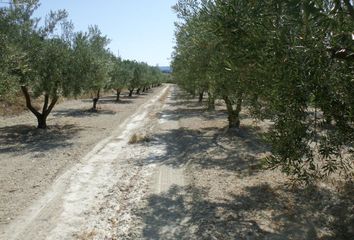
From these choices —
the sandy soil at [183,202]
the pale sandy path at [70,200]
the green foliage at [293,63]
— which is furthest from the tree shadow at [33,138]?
the green foliage at [293,63]

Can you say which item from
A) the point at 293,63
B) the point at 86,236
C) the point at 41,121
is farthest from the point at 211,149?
the point at 293,63

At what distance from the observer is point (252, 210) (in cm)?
1188

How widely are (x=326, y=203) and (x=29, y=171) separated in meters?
11.4

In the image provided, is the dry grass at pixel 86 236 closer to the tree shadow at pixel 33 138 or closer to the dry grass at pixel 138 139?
the tree shadow at pixel 33 138

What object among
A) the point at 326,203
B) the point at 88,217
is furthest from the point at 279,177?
the point at 88,217

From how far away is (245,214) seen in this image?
455 inches

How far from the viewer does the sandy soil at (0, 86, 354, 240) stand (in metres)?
10.4

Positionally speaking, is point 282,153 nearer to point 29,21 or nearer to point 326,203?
point 326,203

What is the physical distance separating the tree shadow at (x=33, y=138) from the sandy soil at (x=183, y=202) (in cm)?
194

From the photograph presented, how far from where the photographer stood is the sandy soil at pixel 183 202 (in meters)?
10.4

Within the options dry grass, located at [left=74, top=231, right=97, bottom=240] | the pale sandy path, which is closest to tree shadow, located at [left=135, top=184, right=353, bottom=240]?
dry grass, located at [left=74, top=231, right=97, bottom=240]

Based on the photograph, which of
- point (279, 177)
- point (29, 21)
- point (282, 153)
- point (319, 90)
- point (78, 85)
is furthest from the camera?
point (78, 85)

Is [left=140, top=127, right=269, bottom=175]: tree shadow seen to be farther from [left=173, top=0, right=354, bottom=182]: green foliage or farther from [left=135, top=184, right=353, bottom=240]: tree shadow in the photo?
[left=173, top=0, right=354, bottom=182]: green foliage

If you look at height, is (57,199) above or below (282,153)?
below
